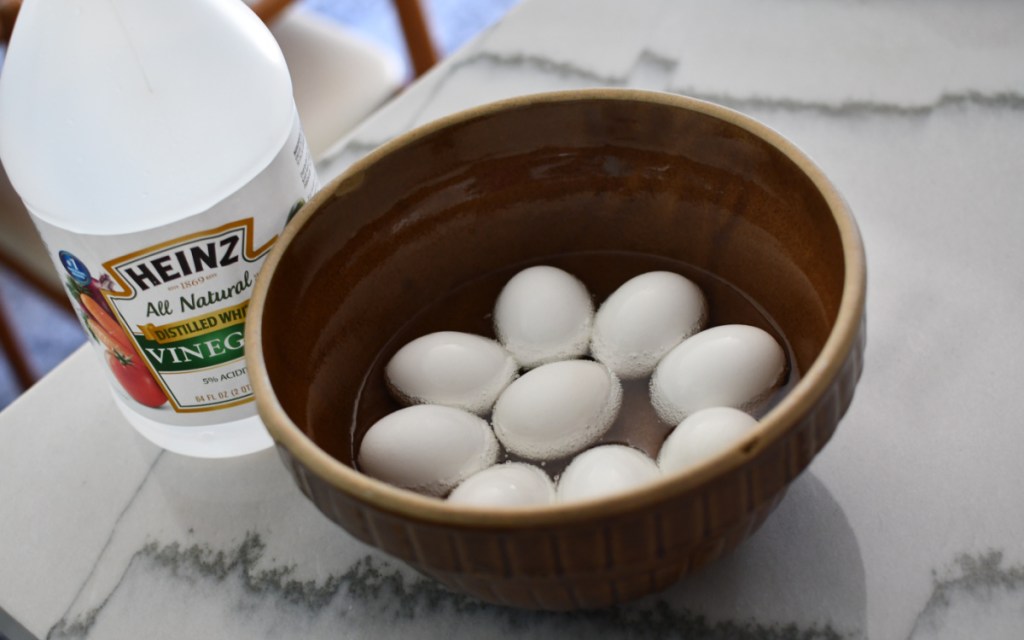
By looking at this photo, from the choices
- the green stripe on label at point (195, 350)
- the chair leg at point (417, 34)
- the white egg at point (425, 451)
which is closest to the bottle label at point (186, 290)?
the green stripe on label at point (195, 350)

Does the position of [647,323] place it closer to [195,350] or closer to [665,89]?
[195,350]

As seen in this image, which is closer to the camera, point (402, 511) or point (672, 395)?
point (402, 511)

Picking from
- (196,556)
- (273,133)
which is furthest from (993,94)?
(196,556)

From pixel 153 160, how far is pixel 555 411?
236 mm

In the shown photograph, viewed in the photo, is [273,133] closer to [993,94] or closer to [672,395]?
[672,395]

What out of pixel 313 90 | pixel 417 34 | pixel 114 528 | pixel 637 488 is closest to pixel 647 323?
pixel 637 488

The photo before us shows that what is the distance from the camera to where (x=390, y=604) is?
1.80 ft

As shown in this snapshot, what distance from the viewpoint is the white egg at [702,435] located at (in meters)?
0.47

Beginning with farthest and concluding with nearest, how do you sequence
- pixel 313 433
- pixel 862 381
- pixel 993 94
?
pixel 993 94 < pixel 862 381 < pixel 313 433

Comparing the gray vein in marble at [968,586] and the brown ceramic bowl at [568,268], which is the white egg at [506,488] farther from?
the gray vein in marble at [968,586]

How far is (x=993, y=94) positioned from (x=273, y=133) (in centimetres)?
53

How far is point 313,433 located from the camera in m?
0.51

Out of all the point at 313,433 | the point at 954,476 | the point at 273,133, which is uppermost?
the point at 273,133

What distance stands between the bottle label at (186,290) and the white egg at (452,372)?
9 cm
